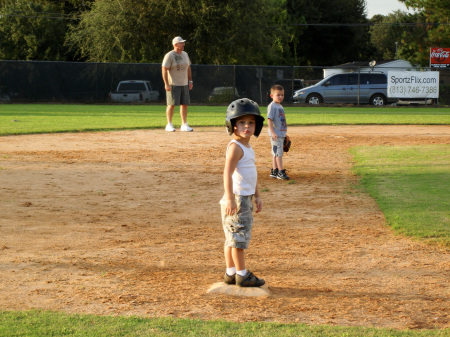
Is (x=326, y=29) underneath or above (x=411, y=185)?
above

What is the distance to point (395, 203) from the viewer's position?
22.6ft

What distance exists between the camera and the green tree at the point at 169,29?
119 feet

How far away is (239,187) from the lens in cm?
420

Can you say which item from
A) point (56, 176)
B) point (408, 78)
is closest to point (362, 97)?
point (408, 78)

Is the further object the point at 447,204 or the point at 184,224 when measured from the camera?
the point at 447,204

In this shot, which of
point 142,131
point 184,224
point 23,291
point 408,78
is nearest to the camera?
point 23,291

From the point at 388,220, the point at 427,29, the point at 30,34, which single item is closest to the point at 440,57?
the point at 427,29

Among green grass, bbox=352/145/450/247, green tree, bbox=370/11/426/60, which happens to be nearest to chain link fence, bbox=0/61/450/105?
green grass, bbox=352/145/450/247

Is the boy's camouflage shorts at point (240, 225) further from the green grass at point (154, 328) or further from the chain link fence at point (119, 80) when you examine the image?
the chain link fence at point (119, 80)

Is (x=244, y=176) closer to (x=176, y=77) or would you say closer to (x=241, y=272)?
(x=241, y=272)

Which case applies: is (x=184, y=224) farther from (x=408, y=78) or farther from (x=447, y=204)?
(x=408, y=78)

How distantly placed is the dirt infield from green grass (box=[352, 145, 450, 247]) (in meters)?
0.21

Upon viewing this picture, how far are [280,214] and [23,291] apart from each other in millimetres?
3234

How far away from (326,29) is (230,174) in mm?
58317
